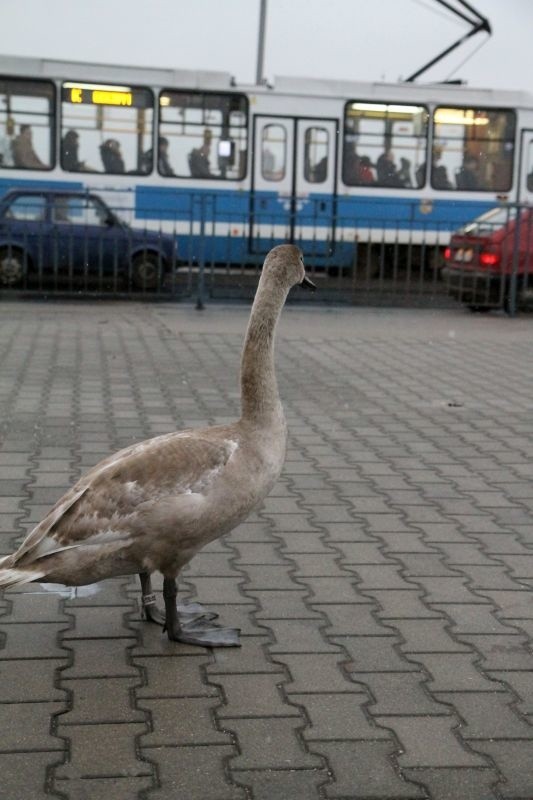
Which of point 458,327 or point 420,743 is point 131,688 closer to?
point 420,743

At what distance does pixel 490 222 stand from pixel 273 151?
263 inches

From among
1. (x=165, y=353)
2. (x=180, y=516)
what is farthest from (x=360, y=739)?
(x=165, y=353)

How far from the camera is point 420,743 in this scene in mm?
3648

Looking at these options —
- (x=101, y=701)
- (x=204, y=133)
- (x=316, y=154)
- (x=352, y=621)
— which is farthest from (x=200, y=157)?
(x=101, y=701)

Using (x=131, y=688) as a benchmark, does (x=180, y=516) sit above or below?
above

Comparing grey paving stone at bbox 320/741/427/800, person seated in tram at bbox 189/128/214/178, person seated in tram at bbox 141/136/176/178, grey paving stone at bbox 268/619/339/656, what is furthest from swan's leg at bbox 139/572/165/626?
person seated in tram at bbox 189/128/214/178

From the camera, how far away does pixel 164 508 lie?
4.19 metres

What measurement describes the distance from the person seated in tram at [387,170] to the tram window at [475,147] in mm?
731

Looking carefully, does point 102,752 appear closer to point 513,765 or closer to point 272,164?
point 513,765

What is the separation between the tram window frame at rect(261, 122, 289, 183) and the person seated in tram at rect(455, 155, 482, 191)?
129 inches

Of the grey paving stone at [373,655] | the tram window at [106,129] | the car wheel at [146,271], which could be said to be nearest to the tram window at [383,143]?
the tram window at [106,129]

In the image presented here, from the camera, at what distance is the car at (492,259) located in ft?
60.5

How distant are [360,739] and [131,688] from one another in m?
0.76

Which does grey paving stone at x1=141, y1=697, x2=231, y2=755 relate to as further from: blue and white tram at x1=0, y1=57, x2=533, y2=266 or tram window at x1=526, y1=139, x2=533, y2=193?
tram window at x1=526, y1=139, x2=533, y2=193
